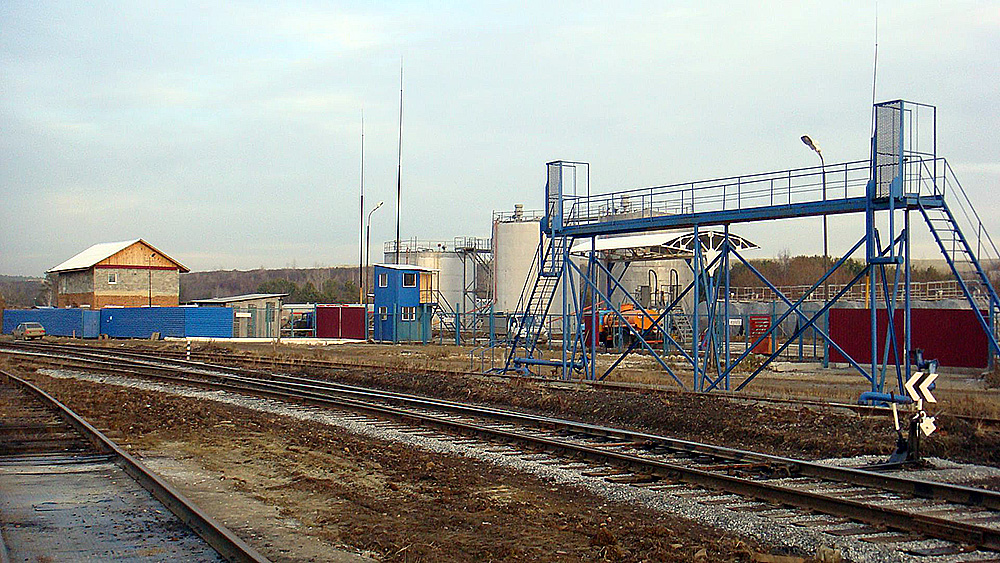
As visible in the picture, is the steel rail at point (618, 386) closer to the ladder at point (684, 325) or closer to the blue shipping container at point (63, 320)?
the ladder at point (684, 325)

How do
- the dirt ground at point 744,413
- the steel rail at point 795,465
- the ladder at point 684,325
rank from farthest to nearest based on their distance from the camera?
1. the ladder at point 684,325
2. the dirt ground at point 744,413
3. the steel rail at point 795,465

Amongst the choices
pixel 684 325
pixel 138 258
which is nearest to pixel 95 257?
pixel 138 258

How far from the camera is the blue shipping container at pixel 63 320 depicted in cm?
6950

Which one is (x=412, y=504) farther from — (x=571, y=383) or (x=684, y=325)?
(x=684, y=325)

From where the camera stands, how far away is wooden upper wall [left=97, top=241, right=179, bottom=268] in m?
82.3

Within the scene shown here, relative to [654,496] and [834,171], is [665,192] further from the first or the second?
[654,496]

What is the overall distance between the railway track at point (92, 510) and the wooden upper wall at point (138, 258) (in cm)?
7050

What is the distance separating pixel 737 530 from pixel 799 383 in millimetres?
21134

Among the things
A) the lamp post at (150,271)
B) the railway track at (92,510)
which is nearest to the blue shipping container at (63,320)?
the lamp post at (150,271)

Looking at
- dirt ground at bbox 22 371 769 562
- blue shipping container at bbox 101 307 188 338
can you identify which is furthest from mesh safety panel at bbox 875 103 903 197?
blue shipping container at bbox 101 307 188 338

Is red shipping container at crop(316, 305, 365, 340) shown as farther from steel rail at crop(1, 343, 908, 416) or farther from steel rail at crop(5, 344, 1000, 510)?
steel rail at crop(5, 344, 1000, 510)

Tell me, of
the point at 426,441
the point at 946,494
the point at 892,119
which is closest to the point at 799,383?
the point at 892,119

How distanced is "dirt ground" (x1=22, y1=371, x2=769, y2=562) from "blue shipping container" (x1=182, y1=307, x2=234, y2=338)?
45872 mm

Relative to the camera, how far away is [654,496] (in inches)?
447
